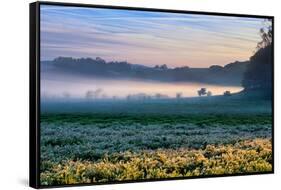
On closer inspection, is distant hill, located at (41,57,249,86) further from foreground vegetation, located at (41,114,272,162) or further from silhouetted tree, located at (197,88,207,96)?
foreground vegetation, located at (41,114,272,162)

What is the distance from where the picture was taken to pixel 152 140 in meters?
8.13

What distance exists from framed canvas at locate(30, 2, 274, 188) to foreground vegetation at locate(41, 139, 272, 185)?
0.01 m

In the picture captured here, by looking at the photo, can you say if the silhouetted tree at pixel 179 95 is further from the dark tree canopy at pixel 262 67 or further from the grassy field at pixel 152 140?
the dark tree canopy at pixel 262 67

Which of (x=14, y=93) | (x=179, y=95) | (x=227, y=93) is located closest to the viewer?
(x=14, y=93)

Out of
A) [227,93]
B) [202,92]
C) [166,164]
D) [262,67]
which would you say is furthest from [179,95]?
[262,67]

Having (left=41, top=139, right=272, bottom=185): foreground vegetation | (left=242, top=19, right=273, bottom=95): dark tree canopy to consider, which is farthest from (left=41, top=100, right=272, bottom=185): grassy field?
(left=242, top=19, right=273, bottom=95): dark tree canopy

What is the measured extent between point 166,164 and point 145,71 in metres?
0.96

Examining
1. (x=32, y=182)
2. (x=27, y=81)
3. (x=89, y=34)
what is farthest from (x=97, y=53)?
(x=32, y=182)

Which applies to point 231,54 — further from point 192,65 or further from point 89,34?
point 89,34

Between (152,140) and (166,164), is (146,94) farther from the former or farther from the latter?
(166,164)

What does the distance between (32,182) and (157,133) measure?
53.8 inches

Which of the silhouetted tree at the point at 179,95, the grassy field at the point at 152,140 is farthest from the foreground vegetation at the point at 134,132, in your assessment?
the silhouetted tree at the point at 179,95

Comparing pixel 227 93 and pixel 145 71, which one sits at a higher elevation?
pixel 145 71

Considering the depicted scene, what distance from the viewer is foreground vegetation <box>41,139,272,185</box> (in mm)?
7699
